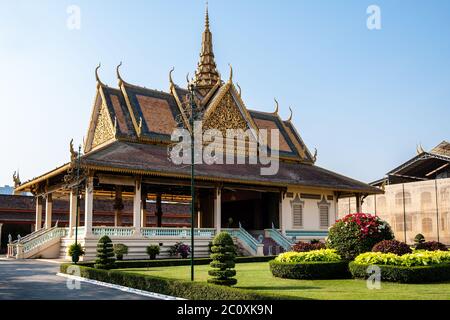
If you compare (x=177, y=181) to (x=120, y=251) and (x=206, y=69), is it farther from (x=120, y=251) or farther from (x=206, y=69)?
(x=206, y=69)

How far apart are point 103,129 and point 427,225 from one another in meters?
29.9

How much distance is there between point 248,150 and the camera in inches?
1412

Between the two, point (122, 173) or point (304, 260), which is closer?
point (304, 260)

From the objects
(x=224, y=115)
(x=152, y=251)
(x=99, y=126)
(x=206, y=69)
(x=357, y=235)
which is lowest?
(x=152, y=251)

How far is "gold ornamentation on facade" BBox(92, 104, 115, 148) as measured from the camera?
31.7 metres

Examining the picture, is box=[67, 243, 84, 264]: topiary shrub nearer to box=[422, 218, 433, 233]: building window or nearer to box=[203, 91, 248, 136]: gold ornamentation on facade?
box=[203, 91, 248, 136]: gold ornamentation on facade

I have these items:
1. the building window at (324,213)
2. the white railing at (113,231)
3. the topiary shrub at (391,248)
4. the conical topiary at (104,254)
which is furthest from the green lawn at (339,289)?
the building window at (324,213)

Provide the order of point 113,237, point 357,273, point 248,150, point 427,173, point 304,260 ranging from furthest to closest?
1. point 427,173
2. point 248,150
3. point 113,237
4. point 304,260
5. point 357,273

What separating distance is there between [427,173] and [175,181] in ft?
104

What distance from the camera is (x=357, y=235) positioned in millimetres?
16797

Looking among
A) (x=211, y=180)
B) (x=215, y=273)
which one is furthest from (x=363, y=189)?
(x=215, y=273)

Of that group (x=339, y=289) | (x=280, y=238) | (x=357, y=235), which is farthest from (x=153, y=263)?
(x=280, y=238)

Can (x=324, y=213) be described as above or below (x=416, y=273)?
above
